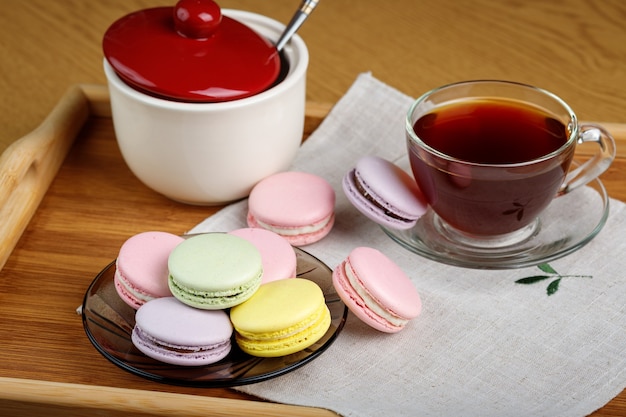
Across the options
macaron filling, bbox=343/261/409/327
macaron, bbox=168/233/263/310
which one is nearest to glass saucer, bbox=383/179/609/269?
macaron filling, bbox=343/261/409/327

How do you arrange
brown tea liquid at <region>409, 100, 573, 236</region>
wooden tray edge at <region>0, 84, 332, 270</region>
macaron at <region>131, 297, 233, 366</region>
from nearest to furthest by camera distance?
macaron at <region>131, 297, 233, 366</region>, brown tea liquid at <region>409, 100, 573, 236</region>, wooden tray edge at <region>0, 84, 332, 270</region>

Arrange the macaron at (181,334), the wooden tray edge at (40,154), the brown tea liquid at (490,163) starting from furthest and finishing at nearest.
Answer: the wooden tray edge at (40,154)
the brown tea liquid at (490,163)
the macaron at (181,334)

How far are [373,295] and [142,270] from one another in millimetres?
226

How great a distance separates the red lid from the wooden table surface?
18 cm

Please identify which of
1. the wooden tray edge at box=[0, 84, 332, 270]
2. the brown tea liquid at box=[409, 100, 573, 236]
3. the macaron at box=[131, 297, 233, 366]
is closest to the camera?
the macaron at box=[131, 297, 233, 366]

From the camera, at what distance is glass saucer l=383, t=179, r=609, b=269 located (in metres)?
0.98

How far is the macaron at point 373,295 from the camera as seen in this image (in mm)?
867

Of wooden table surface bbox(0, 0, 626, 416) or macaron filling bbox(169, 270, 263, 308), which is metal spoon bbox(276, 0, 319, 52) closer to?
wooden table surface bbox(0, 0, 626, 416)

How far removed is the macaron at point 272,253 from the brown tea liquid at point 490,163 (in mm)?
182

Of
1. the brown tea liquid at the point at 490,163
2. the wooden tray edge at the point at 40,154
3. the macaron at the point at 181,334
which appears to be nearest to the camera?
the macaron at the point at 181,334

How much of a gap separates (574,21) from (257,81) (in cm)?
90

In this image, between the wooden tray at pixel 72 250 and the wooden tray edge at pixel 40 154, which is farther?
the wooden tray edge at pixel 40 154

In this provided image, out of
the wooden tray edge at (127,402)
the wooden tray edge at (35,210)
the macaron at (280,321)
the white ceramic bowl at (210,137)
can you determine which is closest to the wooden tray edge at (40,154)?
the wooden tray edge at (35,210)

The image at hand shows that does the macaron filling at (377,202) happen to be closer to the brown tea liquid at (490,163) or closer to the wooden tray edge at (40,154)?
the brown tea liquid at (490,163)
